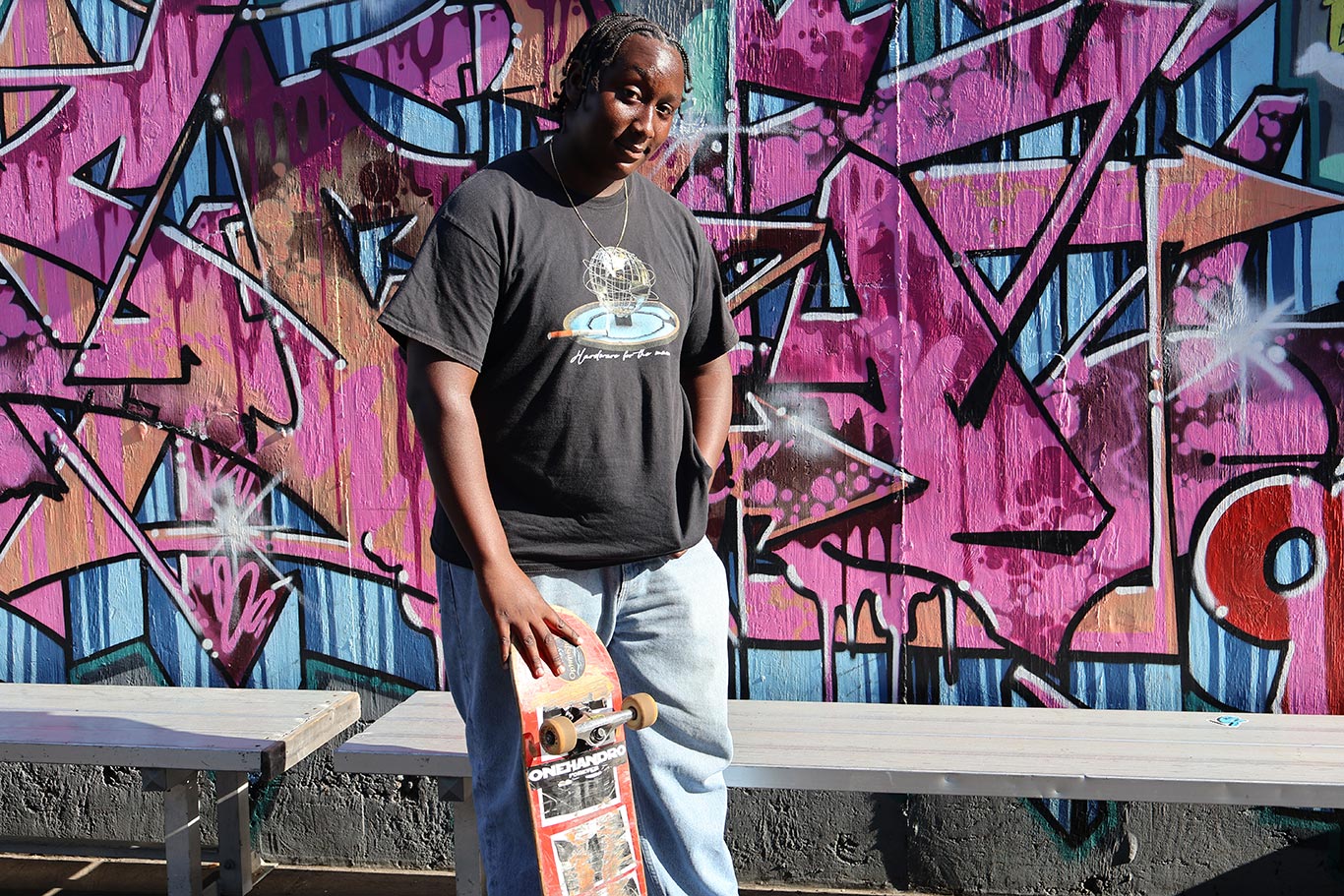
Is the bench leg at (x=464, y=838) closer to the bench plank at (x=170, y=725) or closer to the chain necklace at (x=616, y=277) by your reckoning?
the bench plank at (x=170, y=725)

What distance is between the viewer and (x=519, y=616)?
7.06 ft

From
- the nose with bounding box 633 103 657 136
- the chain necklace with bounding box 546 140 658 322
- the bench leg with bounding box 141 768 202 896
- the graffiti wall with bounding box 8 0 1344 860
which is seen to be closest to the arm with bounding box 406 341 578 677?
the chain necklace with bounding box 546 140 658 322

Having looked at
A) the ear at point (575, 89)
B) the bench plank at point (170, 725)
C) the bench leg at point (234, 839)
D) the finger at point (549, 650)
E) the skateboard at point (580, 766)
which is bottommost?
the bench leg at point (234, 839)

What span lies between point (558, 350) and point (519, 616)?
19.4 inches

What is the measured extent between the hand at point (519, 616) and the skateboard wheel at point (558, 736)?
92 millimetres

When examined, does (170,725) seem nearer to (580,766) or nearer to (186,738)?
(186,738)

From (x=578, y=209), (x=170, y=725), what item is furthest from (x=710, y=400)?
(x=170, y=725)

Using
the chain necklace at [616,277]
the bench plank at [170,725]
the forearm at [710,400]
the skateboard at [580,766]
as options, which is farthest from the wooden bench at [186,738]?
the chain necklace at [616,277]

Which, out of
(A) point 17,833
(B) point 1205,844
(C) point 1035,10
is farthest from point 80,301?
(B) point 1205,844

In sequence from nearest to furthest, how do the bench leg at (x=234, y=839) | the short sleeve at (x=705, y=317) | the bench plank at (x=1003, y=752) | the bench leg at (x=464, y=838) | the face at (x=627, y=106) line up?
1. the face at (x=627, y=106)
2. the short sleeve at (x=705, y=317)
3. the bench plank at (x=1003, y=752)
4. the bench leg at (x=464, y=838)
5. the bench leg at (x=234, y=839)

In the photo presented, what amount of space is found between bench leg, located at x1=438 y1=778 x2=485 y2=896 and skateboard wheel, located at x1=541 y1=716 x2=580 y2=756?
3.21 ft

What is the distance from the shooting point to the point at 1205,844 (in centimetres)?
343

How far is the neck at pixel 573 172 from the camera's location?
2.33 m

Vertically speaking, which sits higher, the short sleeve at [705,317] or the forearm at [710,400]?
the short sleeve at [705,317]
